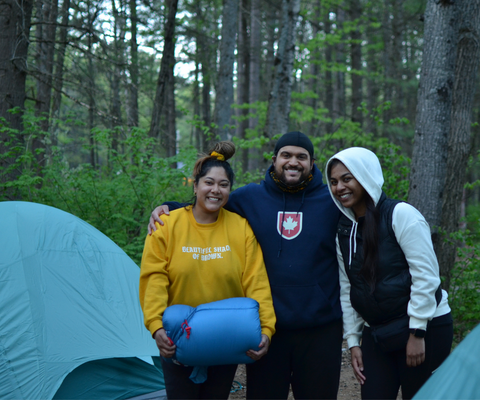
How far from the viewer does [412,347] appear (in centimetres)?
234

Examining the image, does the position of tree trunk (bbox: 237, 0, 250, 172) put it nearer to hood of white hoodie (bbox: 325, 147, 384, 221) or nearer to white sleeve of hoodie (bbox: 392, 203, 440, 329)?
hood of white hoodie (bbox: 325, 147, 384, 221)

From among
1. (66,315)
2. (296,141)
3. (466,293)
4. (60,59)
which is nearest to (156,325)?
(296,141)

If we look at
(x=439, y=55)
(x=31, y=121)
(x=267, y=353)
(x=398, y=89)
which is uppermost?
(x=398, y=89)

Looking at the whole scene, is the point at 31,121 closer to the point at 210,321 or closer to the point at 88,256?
the point at 88,256

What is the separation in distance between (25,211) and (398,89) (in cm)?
Answer: 1748

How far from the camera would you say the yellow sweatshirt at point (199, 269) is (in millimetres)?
A: 2490

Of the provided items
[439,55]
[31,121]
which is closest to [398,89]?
[439,55]

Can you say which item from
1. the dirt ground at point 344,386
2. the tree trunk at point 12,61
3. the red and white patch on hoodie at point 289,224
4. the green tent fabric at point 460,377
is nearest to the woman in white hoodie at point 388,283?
the red and white patch on hoodie at point 289,224

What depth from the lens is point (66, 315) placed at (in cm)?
379

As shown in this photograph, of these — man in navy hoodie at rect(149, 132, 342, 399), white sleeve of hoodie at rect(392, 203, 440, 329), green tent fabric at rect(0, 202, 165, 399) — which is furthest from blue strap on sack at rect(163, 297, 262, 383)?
green tent fabric at rect(0, 202, 165, 399)

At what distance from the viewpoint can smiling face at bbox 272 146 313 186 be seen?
8.81ft

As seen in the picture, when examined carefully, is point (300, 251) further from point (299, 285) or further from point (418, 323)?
point (418, 323)

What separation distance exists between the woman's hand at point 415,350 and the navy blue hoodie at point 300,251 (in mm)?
438

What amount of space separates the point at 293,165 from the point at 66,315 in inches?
95.1
